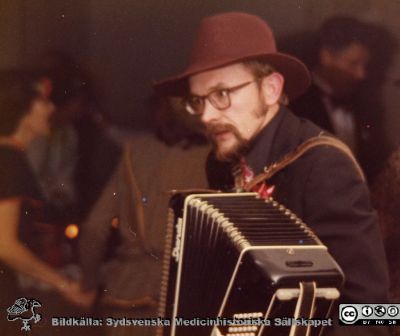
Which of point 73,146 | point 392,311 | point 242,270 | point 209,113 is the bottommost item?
point 392,311

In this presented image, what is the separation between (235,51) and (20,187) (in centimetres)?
64

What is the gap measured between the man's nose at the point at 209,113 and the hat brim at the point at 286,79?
0.06 metres

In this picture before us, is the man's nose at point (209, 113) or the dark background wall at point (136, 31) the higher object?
the dark background wall at point (136, 31)

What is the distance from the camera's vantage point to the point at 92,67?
142 centimetres

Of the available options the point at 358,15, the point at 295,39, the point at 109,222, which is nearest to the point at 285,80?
the point at 295,39

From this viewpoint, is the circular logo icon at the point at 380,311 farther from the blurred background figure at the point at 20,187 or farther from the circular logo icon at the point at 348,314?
the blurred background figure at the point at 20,187

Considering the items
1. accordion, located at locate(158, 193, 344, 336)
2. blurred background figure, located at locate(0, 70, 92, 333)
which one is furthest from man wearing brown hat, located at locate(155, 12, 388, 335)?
blurred background figure, located at locate(0, 70, 92, 333)

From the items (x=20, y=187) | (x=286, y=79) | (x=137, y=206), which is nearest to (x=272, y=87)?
(x=286, y=79)

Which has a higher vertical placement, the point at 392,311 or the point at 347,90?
the point at 347,90

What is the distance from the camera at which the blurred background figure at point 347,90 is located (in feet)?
4.66

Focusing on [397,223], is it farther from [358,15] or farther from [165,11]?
[165,11]

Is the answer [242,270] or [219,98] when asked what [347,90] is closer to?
[219,98]

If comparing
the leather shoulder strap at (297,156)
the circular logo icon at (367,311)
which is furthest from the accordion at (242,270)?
the circular logo icon at (367,311)

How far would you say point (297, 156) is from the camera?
53.6 inches
